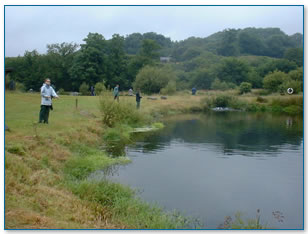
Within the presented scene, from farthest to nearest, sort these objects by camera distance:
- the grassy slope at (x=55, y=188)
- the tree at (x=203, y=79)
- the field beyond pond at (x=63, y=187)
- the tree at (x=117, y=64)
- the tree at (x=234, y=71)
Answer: the tree at (x=203, y=79) → the tree at (x=234, y=71) → the tree at (x=117, y=64) → the field beyond pond at (x=63, y=187) → the grassy slope at (x=55, y=188)

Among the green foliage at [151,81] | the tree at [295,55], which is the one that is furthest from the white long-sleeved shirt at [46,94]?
the tree at [295,55]

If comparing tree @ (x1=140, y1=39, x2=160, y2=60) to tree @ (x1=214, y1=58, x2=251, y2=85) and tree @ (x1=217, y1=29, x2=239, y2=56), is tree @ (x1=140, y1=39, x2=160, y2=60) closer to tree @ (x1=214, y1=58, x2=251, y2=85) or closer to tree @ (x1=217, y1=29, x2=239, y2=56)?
tree @ (x1=214, y1=58, x2=251, y2=85)

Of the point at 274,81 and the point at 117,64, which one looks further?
the point at 117,64

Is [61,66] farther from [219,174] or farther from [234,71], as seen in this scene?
[219,174]

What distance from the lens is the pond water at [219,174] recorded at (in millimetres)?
11242

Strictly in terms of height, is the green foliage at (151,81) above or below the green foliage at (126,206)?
above

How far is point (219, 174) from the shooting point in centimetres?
1511

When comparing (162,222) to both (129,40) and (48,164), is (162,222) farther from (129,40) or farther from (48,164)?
(129,40)

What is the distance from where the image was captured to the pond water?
11242 millimetres

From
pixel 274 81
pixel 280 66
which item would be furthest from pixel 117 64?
pixel 280 66

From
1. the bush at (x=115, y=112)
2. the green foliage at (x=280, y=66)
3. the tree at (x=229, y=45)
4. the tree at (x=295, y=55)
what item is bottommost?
the bush at (x=115, y=112)

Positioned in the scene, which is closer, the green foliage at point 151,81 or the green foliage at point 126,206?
the green foliage at point 126,206

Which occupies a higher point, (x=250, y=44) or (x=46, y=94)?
(x=250, y=44)

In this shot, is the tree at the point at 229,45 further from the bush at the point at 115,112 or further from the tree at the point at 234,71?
the bush at the point at 115,112
